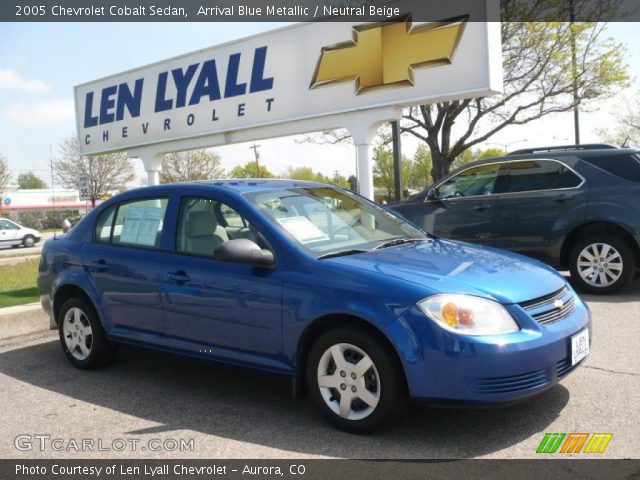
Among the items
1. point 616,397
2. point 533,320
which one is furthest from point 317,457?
point 616,397

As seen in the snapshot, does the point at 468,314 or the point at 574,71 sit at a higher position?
the point at 574,71

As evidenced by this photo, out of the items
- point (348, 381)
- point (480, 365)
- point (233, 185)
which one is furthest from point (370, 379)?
point (233, 185)

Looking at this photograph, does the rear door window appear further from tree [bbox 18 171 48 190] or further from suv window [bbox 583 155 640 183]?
tree [bbox 18 171 48 190]

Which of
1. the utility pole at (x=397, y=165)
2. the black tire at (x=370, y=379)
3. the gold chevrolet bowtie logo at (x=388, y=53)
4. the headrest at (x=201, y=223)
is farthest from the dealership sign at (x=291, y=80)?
the black tire at (x=370, y=379)

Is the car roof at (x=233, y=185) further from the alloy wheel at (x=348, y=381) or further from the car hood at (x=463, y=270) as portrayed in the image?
the alloy wheel at (x=348, y=381)

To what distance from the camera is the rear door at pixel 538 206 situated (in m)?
7.77

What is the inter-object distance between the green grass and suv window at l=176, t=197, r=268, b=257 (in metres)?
4.58

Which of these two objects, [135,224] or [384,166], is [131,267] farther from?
[384,166]

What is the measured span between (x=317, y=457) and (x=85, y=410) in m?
1.92

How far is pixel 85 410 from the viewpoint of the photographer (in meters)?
4.47

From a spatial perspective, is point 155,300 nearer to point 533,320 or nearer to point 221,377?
point 221,377

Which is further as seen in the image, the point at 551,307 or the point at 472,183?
the point at 472,183

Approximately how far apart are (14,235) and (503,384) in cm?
3173

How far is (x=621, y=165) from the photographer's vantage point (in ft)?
24.7
